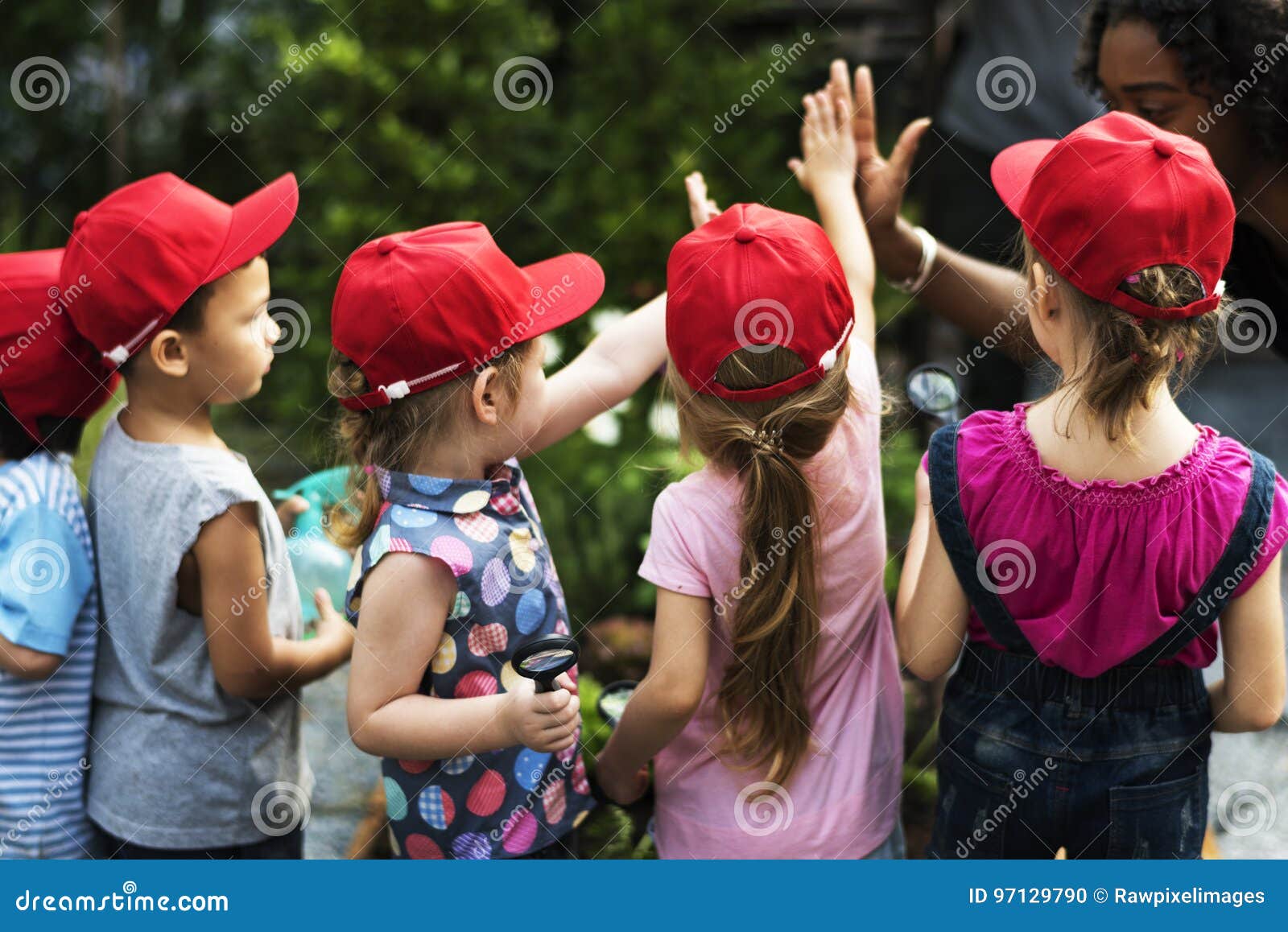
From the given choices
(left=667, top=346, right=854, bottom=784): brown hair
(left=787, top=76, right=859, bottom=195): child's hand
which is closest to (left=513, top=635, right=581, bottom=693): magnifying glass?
(left=667, top=346, right=854, bottom=784): brown hair

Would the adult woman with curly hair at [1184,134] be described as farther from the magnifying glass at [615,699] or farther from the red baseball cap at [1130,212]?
the magnifying glass at [615,699]

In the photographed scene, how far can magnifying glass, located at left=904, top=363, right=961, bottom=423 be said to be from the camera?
6.20 feet

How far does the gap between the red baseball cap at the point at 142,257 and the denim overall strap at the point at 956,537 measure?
44.4 inches

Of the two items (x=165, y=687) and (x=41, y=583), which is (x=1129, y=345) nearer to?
(x=165, y=687)

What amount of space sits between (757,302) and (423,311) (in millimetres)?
473

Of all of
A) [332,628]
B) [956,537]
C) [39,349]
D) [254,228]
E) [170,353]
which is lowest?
[332,628]

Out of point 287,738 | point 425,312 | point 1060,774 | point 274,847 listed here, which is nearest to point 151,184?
point 425,312

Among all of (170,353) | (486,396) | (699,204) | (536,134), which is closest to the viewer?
(486,396)

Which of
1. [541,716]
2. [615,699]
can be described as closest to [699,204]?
[615,699]

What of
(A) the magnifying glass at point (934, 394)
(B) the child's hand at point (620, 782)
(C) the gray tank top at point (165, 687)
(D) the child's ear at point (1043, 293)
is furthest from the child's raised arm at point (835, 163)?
(C) the gray tank top at point (165, 687)

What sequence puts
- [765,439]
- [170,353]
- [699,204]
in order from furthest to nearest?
[699,204]
[170,353]
[765,439]

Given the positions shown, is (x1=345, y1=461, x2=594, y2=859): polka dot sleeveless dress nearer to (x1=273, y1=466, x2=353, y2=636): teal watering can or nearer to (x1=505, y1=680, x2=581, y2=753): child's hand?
(x1=505, y1=680, x2=581, y2=753): child's hand

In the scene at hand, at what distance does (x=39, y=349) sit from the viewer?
1810mm

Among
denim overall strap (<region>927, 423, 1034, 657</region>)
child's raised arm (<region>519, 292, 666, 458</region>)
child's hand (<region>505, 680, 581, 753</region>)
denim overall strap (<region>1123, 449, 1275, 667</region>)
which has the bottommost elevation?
child's hand (<region>505, 680, 581, 753</region>)
